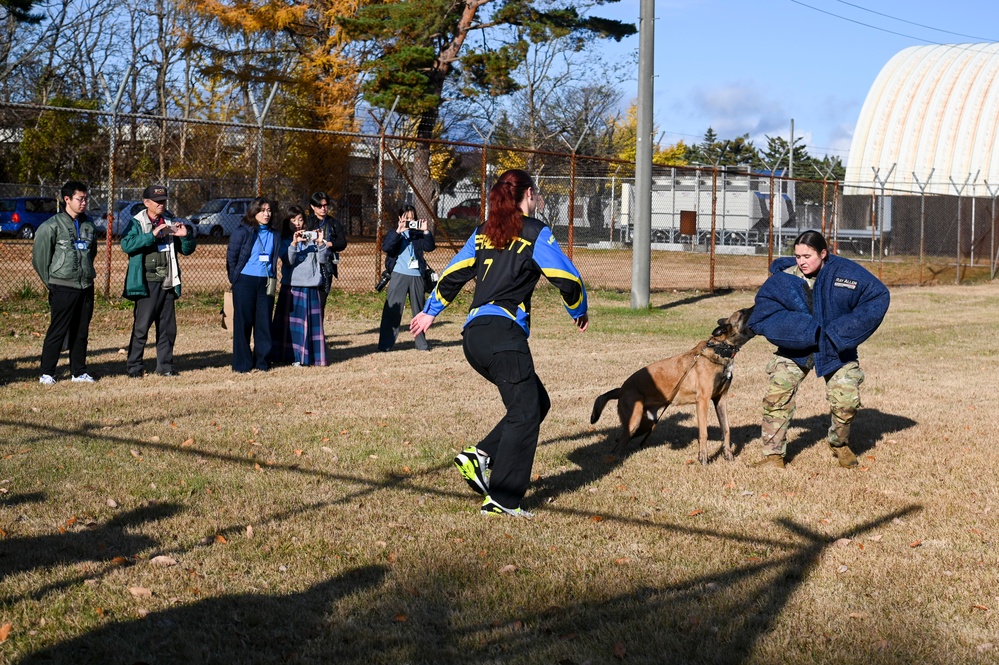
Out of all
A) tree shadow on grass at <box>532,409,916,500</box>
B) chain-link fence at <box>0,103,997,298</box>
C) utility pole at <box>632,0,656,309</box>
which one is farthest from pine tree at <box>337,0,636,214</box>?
tree shadow on grass at <box>532,409,916,500</box>

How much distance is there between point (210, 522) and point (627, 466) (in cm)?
280

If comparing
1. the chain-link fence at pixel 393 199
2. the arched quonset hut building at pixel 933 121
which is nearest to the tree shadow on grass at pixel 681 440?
the chain-link fence at pixel 393 199

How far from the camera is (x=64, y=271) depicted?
9.55 metres

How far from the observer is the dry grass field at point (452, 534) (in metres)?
4.12

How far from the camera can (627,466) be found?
705cm

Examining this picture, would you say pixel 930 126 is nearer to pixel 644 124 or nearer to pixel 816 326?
pixel 644 124

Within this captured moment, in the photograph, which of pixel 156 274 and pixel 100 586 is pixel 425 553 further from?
pixel 156 274

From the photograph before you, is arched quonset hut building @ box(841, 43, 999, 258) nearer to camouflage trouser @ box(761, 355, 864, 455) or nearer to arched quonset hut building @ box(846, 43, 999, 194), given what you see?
arched quonset hut building @ box(846, 43, 999, 194)

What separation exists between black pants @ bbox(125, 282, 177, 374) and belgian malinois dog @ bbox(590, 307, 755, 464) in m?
4.83

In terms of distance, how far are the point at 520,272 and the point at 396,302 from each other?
6.73 meters

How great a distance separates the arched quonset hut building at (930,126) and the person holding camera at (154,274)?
31.2 meters

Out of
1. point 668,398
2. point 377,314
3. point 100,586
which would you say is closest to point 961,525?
point 668,398

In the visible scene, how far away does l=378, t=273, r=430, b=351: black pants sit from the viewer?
1218 centimetres

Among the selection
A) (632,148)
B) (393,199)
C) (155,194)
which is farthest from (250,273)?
(632,148)
